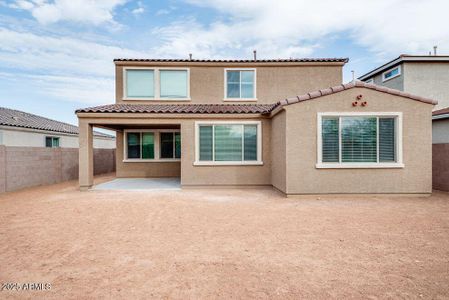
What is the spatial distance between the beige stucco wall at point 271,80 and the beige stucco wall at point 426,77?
5380 mm

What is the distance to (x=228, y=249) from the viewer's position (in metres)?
4.60

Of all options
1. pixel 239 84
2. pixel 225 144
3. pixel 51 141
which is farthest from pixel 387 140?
pixel 51 141

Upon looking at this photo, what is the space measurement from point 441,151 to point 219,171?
9.92 metres

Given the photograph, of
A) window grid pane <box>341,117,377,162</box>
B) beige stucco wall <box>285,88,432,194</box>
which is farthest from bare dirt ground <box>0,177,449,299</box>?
window grid pane <box>341,117,377,162</box>

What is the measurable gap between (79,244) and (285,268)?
13.3 feet

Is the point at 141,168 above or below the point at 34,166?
below

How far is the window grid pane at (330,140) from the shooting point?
923cm

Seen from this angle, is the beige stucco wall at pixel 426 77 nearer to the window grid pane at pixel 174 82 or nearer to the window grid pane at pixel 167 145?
the window grid pane at pixel 174 82

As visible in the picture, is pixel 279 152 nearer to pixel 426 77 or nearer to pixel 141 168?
pixel 141 168

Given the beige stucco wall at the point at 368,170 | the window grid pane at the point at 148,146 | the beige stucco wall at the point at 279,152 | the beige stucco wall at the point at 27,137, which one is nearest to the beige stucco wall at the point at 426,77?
the beige stucco wall at the point at 368,170

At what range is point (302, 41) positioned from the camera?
80.7ft

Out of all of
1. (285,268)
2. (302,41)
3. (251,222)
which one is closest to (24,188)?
(251,222)

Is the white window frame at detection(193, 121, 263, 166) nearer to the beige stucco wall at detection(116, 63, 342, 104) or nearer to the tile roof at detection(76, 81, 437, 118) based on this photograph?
the tile roof at detection(76, 81, 437, 118)

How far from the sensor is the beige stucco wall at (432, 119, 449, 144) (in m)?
11.2
